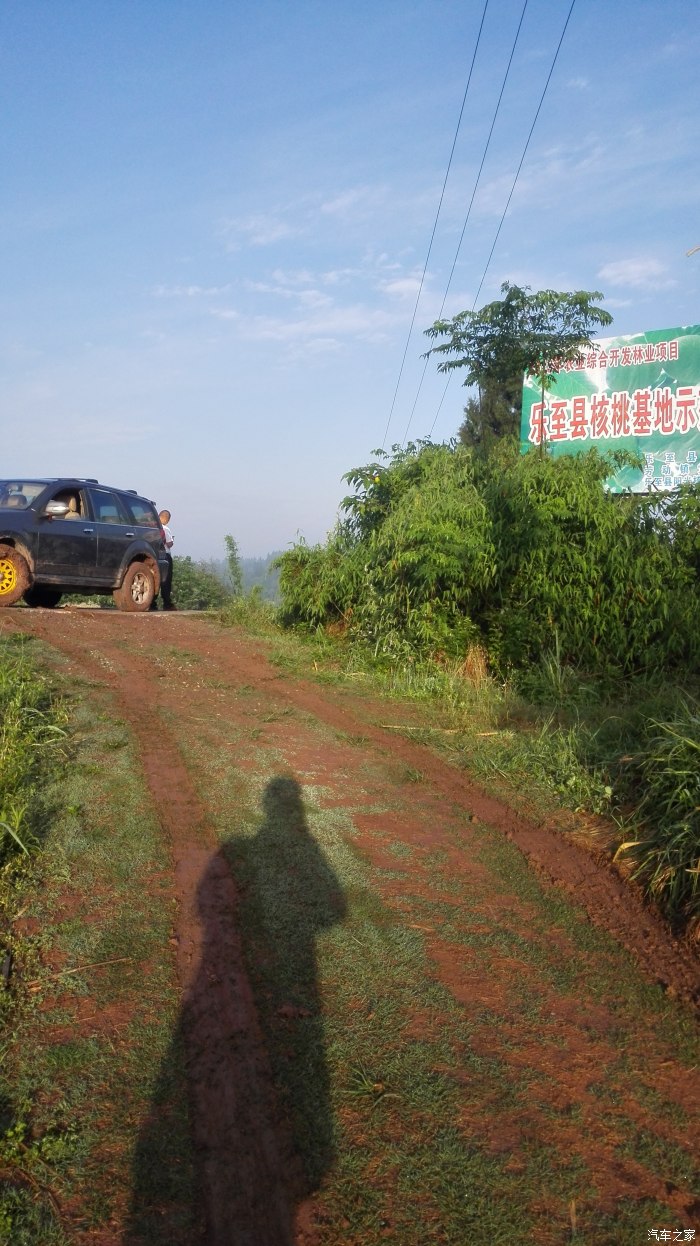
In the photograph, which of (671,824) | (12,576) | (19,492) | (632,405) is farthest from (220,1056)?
(632,405)

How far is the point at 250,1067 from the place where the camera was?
3029 millimetres

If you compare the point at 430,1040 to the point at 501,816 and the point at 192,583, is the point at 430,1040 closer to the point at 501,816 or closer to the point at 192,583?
the point at 501,816

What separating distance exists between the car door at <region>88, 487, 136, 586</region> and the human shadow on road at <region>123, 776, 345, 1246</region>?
29.5ft

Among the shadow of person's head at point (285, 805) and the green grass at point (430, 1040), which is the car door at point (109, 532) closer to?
the shadow of person's head at point (285, 805)

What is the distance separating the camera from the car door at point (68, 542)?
470 inches

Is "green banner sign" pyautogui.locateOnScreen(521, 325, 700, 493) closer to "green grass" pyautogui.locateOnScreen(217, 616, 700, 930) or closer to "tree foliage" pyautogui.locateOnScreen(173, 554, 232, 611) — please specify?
"green grass" pyautogui.locateOnScreen(217, 616, 700, 930)

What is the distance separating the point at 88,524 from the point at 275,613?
290 cm

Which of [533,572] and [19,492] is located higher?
[19,492]

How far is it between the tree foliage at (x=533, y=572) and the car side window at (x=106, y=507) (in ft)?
12.9

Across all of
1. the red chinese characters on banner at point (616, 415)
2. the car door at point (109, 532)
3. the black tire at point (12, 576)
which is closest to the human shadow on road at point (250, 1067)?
the black tire at point (12, 576)

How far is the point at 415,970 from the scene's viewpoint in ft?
12.1

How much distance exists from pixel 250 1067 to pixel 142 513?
1181 centimetres

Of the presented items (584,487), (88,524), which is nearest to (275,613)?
(88,524)

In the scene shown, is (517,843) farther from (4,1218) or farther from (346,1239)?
(4,1218)
